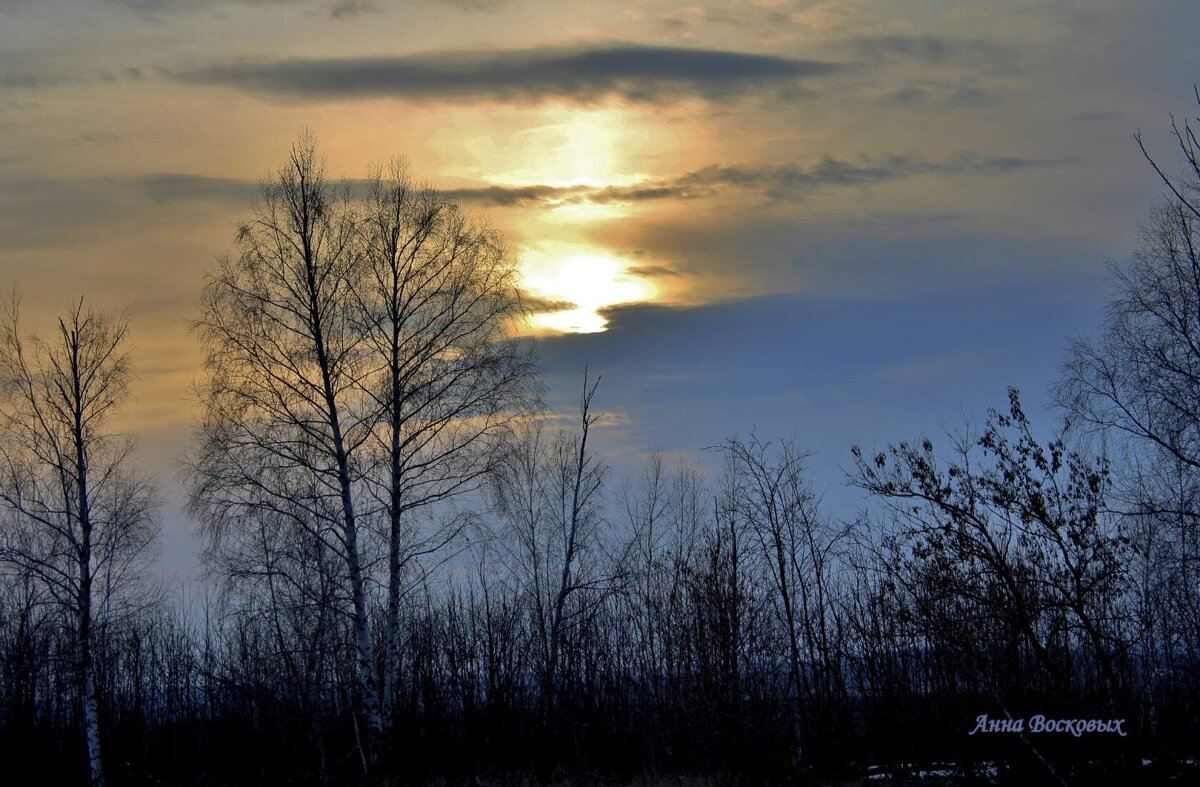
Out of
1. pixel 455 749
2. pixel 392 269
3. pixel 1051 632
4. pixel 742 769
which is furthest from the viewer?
pixel 392 269

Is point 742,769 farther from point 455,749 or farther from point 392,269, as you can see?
point 392,269

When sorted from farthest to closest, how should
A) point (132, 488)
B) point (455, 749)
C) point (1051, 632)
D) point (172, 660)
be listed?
point (172, 660) < point (132, 488) < point (455, 749) < point (1051, 632)

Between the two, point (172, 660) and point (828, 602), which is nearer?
point (828, 602)

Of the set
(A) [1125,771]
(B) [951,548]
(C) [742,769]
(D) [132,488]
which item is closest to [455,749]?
(C) [742,769]

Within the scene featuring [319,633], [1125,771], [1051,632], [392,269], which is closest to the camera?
[1125,771]

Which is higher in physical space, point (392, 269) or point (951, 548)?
point (392, 269)

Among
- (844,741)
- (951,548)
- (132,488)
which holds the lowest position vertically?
(844,741)

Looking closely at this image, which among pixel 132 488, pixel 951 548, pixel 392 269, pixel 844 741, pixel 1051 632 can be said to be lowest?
pixel 844 741

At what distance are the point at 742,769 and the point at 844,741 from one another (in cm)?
432

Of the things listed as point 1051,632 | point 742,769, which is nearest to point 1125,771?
point 1051,632

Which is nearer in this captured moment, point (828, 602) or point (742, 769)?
point (742, 769)

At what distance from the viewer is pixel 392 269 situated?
26.8m

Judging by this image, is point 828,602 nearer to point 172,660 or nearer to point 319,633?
point 319,633

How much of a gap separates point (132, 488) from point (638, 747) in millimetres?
18641
